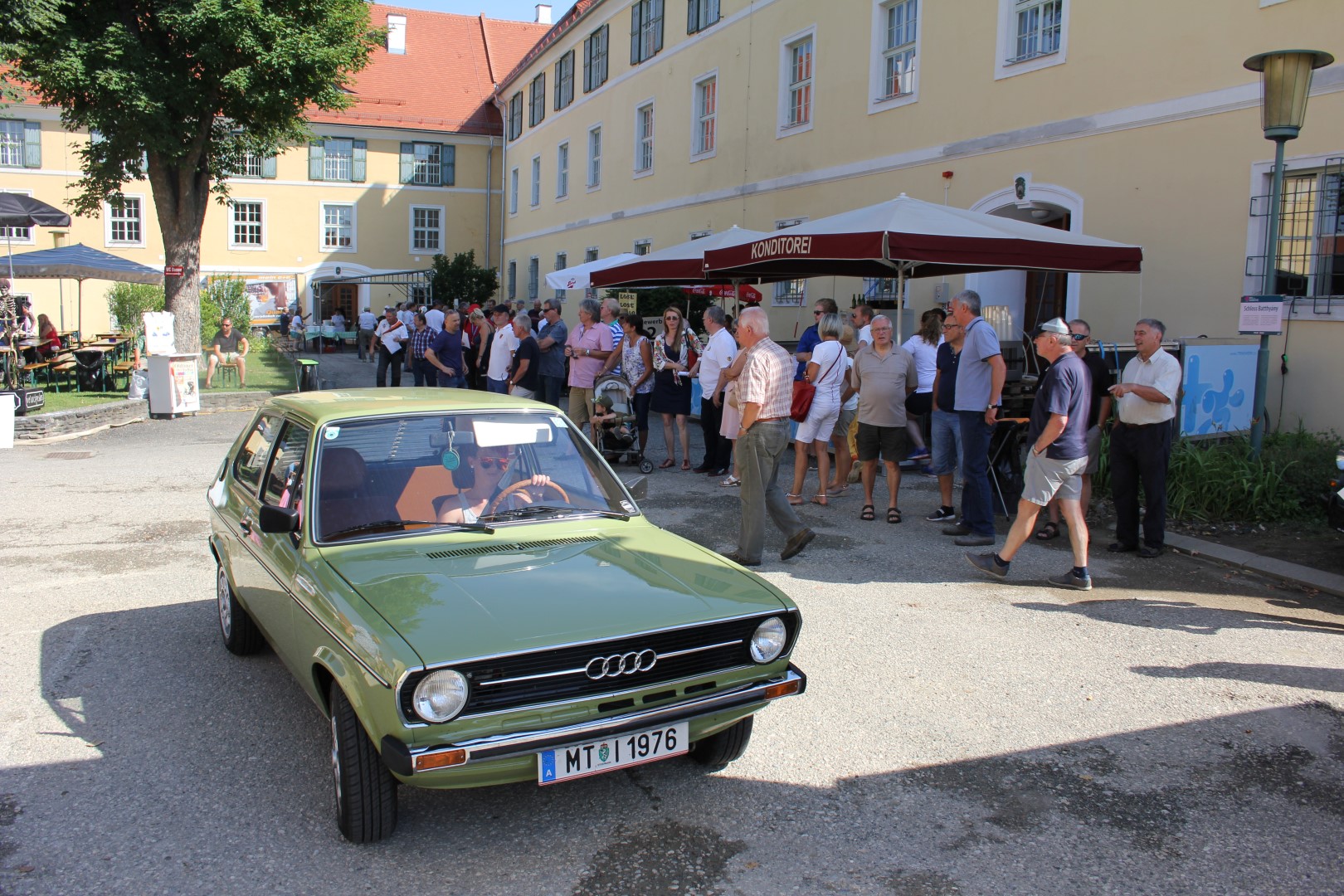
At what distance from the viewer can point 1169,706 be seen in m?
4.85

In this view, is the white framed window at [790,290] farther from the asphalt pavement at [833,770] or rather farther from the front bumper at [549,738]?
the front bumper at [549,738]

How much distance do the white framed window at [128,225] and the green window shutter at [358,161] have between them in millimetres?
8611

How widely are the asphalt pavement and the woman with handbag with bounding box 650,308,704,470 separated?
5189mm

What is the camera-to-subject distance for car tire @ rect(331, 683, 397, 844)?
3.39 metres

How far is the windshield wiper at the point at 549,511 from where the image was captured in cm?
438

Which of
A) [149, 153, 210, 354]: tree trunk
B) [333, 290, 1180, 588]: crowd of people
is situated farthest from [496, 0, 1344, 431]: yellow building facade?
[149, 153, 210, 354]: tree trunk

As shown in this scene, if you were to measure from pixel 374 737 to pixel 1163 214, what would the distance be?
37.6 feet

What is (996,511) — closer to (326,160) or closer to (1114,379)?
(1114,379)

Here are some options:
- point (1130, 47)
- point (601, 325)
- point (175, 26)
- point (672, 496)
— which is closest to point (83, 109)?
point (175, 26)

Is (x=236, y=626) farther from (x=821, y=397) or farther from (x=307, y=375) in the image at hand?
(x=307, y=375)

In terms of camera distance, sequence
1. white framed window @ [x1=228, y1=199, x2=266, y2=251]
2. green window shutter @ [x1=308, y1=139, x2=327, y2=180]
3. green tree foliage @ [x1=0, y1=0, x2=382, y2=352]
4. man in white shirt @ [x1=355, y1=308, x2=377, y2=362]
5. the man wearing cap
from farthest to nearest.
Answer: green window shutter @ [x1=308, y1=139, x2=327, y2=180], white framed window @ [x1=228, y1=199, x2=266, y2=251], man in white shirt @ [x1=355, y1=308, x2=377, y2=362], green tree foliage @ [x1=0, y1=0, x2=382, y2=352], the man wearing cap

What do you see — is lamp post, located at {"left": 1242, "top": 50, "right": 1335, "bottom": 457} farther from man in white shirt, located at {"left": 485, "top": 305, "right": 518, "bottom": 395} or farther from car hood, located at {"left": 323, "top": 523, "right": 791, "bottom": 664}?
man in white shirt, located at {"left": 485, "top": 305, "right": 518, "bottom": 395}

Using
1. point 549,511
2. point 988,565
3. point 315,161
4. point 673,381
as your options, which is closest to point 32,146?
point 315,161

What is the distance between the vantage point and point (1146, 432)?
7617 millimetres
